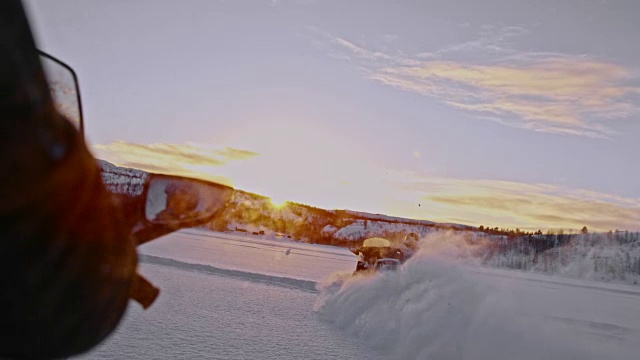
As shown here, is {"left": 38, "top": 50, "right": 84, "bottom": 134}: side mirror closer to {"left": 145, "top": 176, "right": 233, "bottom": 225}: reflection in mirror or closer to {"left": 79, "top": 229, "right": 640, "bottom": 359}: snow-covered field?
{"left": 145, "top": 176, "right": 233, "bottom": 225}: reflection in mirror

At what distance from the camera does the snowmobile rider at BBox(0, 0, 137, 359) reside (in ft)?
2.03

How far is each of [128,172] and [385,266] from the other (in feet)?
68.5

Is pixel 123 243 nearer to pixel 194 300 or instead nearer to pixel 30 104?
pixel 30 104

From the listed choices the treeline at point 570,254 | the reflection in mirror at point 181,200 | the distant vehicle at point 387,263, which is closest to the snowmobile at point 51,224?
the reflection in mirror at point 181,200

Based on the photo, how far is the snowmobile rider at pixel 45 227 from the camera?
0.62 m

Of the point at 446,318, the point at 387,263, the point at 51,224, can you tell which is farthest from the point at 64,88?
the point at 387,263

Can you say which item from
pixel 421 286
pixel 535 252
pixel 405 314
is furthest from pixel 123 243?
pixel 535 252

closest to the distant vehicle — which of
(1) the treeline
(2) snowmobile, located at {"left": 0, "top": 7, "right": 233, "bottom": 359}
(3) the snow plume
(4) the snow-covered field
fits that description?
(4) the snow-covered field

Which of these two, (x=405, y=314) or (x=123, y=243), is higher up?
(x=123, y=243)

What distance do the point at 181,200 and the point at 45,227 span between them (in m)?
0.35

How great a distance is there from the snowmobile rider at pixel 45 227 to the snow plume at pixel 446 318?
34.2 feet

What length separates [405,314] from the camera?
12984mm

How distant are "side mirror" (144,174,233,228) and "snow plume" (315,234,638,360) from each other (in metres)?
10.1

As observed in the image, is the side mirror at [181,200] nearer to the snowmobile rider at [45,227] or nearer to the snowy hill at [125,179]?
the snowy hill at [125,179]
